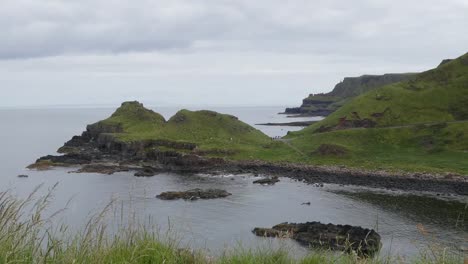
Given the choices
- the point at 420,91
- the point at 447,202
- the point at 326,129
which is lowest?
the point at 447,202

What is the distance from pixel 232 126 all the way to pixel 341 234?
105360 mm

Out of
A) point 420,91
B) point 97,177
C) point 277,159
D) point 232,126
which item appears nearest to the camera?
point 97,177

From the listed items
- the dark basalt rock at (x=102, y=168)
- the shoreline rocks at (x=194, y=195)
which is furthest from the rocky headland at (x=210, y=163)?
the shoreline rocks at (x=194, y=195)

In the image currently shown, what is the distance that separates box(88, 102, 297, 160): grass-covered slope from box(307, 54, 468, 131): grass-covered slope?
3098 cm

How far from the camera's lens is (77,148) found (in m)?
149

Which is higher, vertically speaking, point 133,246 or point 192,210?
point 133,246

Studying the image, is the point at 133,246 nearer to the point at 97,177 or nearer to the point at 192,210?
the point at 192,210

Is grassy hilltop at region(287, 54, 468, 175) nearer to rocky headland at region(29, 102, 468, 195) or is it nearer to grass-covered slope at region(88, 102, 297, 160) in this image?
rocky headland at region(29, 102, 468, 195)

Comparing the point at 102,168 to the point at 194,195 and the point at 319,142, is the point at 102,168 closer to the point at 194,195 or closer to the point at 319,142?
the point at 194,195

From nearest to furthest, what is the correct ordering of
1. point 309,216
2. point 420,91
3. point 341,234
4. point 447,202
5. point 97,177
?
point 341,234 → point 309,216 → point 447,202 → point 97,177 → point 420,91

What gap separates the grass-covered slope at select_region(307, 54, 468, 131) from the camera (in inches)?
5950

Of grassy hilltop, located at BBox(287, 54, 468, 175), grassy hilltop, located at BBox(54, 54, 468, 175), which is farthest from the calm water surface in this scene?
grassy hilltop, located at BBox(287, 54, 468, 175)

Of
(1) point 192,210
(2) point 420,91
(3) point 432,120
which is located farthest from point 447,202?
(2) point 420,91

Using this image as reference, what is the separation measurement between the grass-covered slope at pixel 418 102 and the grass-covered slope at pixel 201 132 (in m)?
31.0
